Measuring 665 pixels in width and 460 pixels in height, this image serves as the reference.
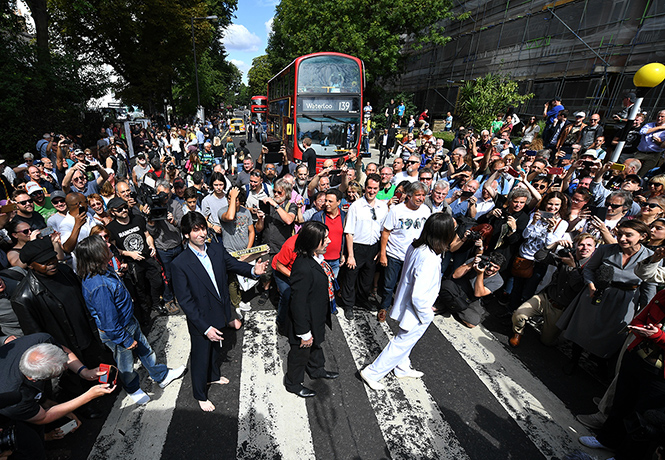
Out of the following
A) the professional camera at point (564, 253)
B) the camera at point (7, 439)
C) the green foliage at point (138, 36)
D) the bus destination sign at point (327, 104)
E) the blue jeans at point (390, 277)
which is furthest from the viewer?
the green foliage at point (138, 36)

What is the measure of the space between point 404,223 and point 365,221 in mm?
573

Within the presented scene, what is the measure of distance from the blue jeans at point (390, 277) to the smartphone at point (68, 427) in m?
3.96

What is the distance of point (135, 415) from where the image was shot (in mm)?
3318

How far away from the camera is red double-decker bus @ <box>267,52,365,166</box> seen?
12.0m

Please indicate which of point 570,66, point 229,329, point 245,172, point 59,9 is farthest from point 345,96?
point 59,9

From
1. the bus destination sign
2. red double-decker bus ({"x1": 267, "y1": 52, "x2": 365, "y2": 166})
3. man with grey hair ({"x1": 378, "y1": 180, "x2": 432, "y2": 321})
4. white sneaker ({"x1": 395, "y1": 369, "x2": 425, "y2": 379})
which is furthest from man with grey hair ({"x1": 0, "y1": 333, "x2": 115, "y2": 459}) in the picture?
the bus destination sign

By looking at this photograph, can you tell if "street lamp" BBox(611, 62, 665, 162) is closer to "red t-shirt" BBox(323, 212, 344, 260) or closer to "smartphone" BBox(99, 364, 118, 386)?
"red t-shirt" BBox(323, 212, 344, 260)

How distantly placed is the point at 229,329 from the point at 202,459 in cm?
187

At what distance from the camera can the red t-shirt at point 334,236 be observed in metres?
4.55

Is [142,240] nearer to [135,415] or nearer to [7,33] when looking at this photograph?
[135,415]

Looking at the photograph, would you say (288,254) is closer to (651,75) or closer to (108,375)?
(108,375)

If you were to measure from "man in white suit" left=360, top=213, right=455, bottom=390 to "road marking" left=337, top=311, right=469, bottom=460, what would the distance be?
212mm

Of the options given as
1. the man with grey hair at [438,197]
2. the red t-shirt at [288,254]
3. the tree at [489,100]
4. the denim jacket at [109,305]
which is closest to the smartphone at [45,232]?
the denim jacket at [109,305]

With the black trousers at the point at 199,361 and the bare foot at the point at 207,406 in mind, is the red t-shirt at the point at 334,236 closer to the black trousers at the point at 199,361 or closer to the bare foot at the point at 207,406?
the black trousers at the point at 199,361
